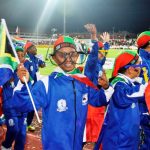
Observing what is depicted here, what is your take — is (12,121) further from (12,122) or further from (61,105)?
(61,105)

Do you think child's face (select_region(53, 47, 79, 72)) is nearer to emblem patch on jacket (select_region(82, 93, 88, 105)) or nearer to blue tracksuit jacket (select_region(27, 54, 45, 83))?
emblem patch on jacket (select_region(82, 93, 88, 105))

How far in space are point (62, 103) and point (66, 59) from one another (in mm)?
490

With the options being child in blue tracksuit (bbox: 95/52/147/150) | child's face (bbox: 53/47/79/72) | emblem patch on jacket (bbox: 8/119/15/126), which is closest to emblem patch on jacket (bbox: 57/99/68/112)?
child's face (bbox: 53/47/79/72)

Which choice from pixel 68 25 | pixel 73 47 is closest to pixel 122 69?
pixel 73 47

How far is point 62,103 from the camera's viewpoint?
4.20m

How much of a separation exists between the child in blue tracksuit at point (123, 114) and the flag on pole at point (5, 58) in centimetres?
130

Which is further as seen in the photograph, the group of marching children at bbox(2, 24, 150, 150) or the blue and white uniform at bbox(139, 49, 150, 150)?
the blue and white uniform at bbox(139, 49, 150, 150)

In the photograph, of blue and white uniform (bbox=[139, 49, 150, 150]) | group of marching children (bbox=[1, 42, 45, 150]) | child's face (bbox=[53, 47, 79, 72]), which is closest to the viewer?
child's face (bbox=[53, 47, 79, 72])

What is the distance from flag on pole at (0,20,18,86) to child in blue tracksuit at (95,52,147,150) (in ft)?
4.26

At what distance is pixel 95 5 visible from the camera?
8719cm

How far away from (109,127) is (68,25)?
245 feet

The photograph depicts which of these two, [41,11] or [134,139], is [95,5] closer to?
[41,11]

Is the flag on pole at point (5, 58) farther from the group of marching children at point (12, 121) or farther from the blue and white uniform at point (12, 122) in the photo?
the blue and white uniform at point (12, 122)

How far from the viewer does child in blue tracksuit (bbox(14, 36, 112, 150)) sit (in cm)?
416
